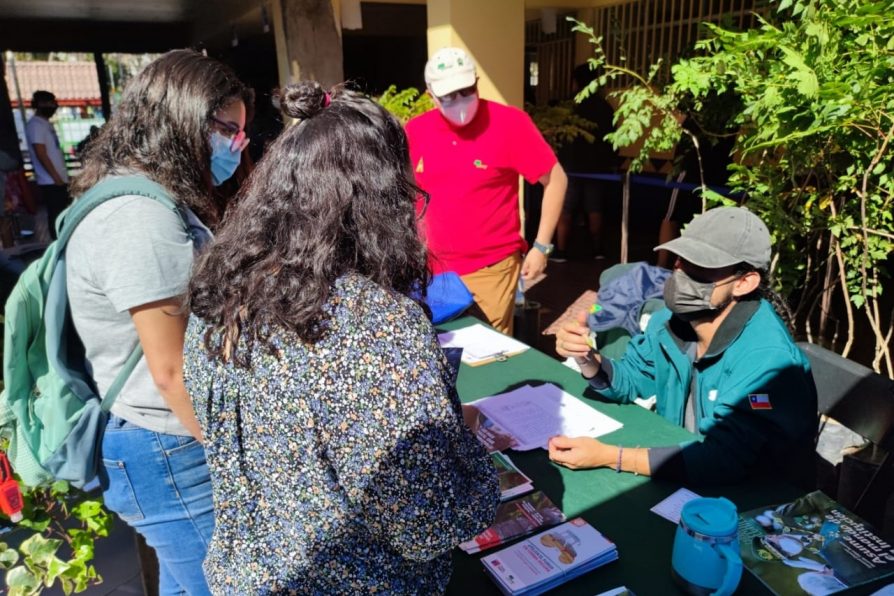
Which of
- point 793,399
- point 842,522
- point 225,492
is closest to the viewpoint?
point 225,492

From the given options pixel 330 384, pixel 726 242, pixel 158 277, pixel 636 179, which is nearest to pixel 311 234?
pixel 330 384

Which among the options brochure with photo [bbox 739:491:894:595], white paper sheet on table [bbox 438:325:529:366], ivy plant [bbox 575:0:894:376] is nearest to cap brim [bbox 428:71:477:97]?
ivy plant [bbox 575:0:894:376]

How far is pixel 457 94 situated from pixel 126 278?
1.98 meters

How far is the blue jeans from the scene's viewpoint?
4.48 ft

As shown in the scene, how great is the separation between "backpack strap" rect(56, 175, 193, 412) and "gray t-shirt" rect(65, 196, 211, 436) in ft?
0.04

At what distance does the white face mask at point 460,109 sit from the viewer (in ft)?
9.39

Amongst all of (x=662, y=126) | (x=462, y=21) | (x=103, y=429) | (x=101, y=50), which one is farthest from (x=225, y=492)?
(x=101, y=50)

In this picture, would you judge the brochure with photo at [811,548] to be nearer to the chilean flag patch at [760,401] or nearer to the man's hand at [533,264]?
the chilean flag patch at [760,401]

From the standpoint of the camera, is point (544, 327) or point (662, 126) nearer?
point (662, 126)

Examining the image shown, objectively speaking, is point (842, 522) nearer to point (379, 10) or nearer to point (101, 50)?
point (379, 10)

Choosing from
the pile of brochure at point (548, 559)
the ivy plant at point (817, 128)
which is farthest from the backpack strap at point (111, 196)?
the ivy plant at point (817, 128)

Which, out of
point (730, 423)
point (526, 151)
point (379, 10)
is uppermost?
point (379, 10)

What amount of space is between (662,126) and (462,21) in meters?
2.33

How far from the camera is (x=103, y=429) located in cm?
137
